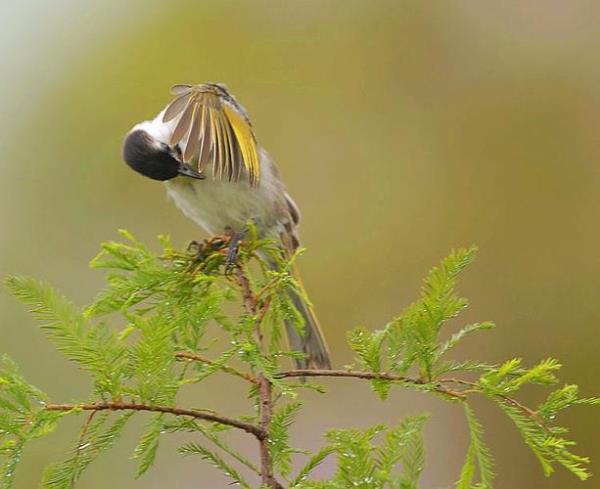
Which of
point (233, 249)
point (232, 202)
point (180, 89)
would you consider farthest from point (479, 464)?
point (232, 202)

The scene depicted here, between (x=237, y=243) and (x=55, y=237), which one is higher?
(x=55, y=237)

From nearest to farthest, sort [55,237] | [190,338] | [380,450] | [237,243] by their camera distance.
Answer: [380,450]
[190,338]
[237,243]
[55,237]

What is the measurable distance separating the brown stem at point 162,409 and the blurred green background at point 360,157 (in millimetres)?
2848

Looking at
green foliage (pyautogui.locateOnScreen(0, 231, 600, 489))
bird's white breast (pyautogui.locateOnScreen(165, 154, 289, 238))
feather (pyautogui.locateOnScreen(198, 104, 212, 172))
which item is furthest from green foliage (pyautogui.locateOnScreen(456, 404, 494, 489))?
bird's white breast (pyautogui.locateOnScreen(165, 154, 289, 238))

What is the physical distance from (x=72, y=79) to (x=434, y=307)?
4142 millimetres

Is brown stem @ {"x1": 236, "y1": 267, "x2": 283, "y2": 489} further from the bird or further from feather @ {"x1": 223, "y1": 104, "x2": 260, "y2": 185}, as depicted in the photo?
feather @ {"x1": 223, "y1": 104, "x2": 260, "y2": 185}

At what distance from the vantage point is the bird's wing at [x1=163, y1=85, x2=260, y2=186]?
211 centimetres

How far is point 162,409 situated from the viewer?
1.34 meters

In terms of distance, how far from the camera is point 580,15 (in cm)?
542

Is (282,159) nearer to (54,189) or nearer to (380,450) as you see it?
(54,189)

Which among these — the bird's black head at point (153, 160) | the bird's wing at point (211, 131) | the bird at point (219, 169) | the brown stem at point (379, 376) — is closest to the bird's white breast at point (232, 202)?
the bird at point (219, 169)

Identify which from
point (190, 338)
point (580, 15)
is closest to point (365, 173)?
point (580, 15)

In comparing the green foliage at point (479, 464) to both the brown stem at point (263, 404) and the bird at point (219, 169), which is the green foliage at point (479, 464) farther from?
the bird at point (219, 169)

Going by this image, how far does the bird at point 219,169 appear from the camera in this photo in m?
2.15
